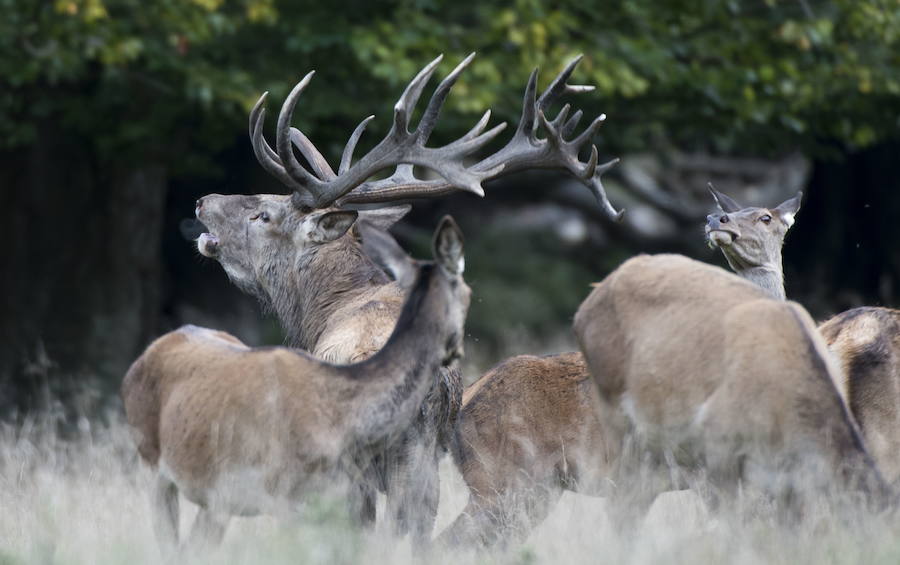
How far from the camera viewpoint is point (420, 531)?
5625 millimetres

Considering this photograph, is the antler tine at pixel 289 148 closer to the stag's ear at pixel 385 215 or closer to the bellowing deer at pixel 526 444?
the stag's ear at pixel 385 215

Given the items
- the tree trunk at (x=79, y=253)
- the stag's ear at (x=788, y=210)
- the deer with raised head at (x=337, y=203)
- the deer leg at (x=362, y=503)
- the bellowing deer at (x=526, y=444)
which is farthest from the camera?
the tree trunk at (x=79, y=253)

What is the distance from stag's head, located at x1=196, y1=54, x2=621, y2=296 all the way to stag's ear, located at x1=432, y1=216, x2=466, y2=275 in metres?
1.69

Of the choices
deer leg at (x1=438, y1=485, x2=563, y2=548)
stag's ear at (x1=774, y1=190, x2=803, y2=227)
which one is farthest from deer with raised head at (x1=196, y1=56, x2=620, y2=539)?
deer leg at (x1=438, y1=485, x2=563, y2=548)

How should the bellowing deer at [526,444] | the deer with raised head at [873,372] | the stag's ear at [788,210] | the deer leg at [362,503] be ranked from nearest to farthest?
the deer leg at [362,503] < the deer with raised head at [873,372] < the bellowing deer at [526,444] < the stag's ear at [788,210]

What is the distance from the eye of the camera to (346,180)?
6844 mm

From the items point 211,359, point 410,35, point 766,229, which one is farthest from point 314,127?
point 211,359

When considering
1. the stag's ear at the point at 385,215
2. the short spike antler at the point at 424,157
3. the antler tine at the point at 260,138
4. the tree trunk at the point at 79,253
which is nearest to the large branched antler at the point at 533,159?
the short spike antler at the point at 424,157

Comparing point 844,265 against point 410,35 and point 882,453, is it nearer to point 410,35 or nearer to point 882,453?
point 410,35

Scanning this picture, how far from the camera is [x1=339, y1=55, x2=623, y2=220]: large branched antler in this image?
22.7 ft

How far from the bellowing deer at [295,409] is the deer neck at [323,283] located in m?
1.68

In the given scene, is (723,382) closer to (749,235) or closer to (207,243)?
(749,235)

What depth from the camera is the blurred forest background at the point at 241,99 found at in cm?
1080

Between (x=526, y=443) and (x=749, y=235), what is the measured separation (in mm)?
1438
